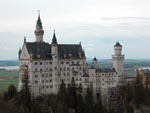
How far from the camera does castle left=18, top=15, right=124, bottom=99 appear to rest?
78.0 metres

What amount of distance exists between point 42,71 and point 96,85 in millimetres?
14994

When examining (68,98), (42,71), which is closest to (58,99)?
(68,98)

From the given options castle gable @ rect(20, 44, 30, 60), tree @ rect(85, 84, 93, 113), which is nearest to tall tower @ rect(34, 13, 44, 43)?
castle gable @ rect(20, 44, 30, 60)

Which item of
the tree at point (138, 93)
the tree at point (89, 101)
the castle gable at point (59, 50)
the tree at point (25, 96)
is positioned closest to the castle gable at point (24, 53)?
the castle gable at point (59, 50)

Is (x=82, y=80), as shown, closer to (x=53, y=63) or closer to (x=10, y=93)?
(x=53, y=63)

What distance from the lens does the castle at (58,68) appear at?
78000 millimetres

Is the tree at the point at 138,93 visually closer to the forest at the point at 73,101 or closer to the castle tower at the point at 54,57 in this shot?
the forest at the point at 73,101

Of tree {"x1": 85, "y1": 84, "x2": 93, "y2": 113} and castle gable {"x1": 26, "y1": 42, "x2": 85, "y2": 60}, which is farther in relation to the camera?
castle gable {"x1": 26, "y1": 42, "x2": 85, "y2": 60}

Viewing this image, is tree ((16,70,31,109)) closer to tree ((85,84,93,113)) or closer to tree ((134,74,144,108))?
tree ((85,84,93,113))

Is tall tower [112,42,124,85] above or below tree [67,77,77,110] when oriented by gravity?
above

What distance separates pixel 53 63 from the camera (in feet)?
264

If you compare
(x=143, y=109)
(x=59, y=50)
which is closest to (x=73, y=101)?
(x=59, y=50)

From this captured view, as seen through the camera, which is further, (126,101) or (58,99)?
(126,101)

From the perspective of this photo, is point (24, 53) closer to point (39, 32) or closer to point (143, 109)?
point (39, 32)
